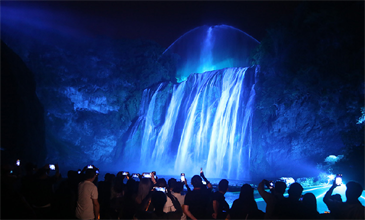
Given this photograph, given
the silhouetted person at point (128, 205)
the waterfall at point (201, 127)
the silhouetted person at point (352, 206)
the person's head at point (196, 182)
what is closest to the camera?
the silhouetted person at point (352, 206)

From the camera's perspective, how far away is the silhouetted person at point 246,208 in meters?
3.75

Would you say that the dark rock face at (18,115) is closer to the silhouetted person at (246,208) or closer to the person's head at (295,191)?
the silhouetted person at (246,208)

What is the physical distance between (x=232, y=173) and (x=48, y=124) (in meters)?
25.7

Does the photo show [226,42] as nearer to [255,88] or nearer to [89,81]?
[255,88]

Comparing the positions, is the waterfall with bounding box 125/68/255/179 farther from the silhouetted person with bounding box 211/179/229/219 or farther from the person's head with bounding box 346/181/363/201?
the person's head with bounding box 346/181/363/201

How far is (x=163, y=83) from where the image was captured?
111ft

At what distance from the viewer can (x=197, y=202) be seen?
3869 mm

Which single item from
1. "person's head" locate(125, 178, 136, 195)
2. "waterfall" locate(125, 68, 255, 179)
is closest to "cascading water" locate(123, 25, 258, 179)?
"waterfall" locate(125, 68, 255, 179)

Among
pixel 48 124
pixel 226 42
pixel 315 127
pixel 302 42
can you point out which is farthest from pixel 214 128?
pixel 48 124

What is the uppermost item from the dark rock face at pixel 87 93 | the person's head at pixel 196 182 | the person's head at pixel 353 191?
the dark rock face at pixel 87 93

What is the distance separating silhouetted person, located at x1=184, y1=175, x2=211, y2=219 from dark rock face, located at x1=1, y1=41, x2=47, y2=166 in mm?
16254

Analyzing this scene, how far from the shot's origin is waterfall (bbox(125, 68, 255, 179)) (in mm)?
24375

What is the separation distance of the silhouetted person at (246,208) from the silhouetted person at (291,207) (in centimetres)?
33

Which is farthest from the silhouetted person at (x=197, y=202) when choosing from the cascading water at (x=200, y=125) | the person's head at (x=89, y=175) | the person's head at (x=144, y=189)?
the cascading water at (x=200, y=125)
